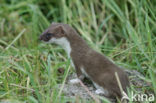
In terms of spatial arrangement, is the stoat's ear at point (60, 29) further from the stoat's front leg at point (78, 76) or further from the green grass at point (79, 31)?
the stoat's front leg at point (78, 76)

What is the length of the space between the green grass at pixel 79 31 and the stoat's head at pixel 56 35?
0.22m

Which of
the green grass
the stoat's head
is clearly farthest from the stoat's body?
the green grass

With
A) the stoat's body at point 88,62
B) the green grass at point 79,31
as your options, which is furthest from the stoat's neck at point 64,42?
the green grass at point 79,31

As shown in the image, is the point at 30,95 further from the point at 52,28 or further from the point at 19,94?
the point at 52,28

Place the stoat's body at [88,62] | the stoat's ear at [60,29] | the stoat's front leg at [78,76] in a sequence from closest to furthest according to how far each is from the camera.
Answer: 1. the stoat's body at [88,62]
2. the stoat's front leg at [78,76]
3. the stoat's ear at [60,29]

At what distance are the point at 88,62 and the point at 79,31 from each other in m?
2.24

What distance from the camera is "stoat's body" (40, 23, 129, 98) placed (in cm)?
306

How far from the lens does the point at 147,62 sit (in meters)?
3.84

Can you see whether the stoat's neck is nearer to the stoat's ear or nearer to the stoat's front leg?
the stoat's ear

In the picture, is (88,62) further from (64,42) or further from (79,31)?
(79,31)

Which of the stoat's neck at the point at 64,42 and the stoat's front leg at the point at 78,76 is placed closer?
the stoat's front leg at the point at 78,76

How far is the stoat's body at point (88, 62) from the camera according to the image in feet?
10.1

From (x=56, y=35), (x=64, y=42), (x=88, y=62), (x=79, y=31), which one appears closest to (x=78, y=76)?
(x=88, y=62)

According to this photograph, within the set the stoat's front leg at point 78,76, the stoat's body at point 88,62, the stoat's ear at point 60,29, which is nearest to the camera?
the stoat's body at point 88,62
